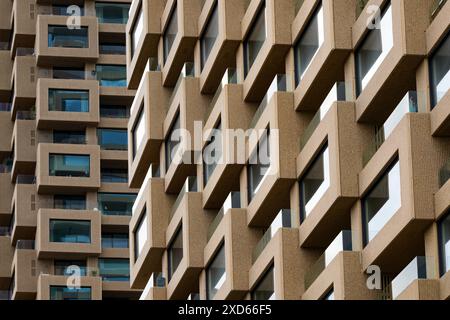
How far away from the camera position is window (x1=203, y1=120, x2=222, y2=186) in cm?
5541

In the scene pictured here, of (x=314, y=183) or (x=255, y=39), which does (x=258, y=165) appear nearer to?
(x=255, y=39)

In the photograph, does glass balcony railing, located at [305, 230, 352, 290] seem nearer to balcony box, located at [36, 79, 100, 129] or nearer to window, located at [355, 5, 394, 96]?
window, located at [355, 5, 394, 96]

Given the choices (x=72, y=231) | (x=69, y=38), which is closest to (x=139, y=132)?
(x=72, y=231)

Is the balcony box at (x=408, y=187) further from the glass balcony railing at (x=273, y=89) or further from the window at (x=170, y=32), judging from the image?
the window at (x=170, y=32)

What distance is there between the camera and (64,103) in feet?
348

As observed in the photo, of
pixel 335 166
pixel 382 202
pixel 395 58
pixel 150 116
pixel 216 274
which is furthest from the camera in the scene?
pixel 150 116

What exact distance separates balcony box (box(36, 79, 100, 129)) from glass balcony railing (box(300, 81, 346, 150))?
57638 millimetres

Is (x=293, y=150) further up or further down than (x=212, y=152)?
further down

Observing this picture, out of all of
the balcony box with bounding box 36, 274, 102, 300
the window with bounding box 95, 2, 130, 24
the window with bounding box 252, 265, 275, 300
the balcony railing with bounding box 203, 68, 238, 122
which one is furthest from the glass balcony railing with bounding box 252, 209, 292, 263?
the window with bounding box 95, 2, 130, 24

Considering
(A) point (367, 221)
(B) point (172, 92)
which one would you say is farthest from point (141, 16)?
(A) point (367, 221)

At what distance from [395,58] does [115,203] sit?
64716mm

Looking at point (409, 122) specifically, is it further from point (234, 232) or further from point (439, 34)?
point (234, 232)

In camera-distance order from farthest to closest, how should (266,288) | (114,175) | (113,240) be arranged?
(114,175) < (113,240) < (266,288)
